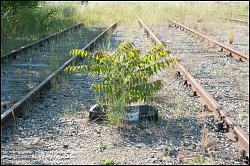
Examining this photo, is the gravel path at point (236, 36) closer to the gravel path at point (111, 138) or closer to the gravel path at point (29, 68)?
the gravel path at point (29, 68)

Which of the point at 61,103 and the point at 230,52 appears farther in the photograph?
the point at 230,52

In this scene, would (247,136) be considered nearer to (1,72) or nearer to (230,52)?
(1,72)

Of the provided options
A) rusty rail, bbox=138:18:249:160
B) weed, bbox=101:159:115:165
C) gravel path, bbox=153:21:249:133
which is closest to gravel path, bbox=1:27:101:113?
weed, bbox=101:159:115:165

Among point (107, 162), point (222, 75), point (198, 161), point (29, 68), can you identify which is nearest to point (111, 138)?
point (107, 162)

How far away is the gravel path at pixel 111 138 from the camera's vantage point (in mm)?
4504

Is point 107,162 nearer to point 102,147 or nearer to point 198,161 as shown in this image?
point 102,147

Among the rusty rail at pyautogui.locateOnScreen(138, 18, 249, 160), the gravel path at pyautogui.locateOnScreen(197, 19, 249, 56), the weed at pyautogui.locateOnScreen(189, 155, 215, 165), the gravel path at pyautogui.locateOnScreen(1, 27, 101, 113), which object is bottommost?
the weed at pyautogui.locateOnScreen(189, 155, 215, 165)

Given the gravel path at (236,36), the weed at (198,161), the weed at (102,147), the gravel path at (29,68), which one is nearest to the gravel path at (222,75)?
the gravel path at (236,36)

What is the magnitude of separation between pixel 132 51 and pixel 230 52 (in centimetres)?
596

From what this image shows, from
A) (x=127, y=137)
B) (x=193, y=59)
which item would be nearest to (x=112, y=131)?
(x=127, y=137)

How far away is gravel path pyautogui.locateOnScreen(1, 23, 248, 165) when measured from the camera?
4504 mm

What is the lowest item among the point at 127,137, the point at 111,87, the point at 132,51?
the point at 127,137

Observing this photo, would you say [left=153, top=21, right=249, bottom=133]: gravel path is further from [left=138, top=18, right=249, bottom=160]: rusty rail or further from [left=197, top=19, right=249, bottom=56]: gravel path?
[left=197, top=19, right=249, bottom=56]: gravel path

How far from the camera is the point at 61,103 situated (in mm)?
6543
